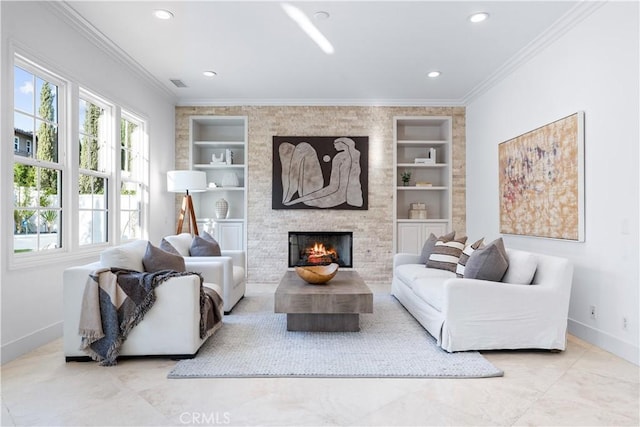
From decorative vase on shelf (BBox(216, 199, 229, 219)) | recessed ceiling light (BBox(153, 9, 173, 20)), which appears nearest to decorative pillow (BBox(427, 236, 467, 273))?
decorative vase on shelf (BBox(216, 199, 229, 219))

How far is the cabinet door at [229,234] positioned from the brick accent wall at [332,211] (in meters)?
0.19

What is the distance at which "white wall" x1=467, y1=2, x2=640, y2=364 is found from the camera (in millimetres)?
2865

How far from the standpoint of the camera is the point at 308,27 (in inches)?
146

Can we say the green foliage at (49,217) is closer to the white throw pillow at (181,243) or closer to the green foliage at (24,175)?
the green foliage at (24,175)

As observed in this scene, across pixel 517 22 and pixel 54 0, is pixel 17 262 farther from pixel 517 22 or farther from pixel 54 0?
pixel 517 22

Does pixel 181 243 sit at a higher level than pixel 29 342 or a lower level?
higher

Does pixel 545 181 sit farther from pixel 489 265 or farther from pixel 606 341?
pixel 606 341

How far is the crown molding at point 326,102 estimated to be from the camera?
6.06 meters

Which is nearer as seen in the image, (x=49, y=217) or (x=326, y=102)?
(x=49, y=217)

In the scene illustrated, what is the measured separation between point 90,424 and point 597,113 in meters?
4.06

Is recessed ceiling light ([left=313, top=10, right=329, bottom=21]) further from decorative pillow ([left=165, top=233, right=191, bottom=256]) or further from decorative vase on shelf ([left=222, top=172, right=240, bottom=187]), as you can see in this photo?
decorative vase on shelf ([left=222, top=172, right=240, bottom=187])

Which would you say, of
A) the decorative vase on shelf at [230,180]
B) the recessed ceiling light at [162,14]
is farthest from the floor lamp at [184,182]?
the recessed ceiling light at [162,14]

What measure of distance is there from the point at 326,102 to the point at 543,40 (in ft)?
10.0

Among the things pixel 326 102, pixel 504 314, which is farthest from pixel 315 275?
pixel 326 102
